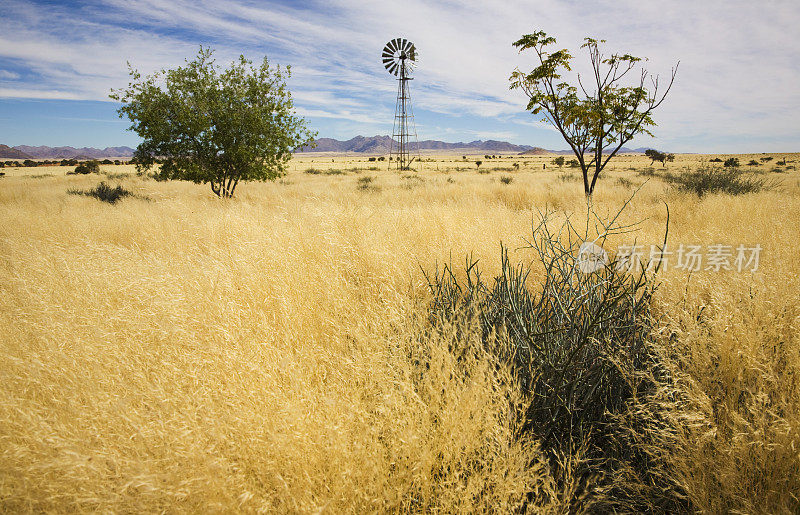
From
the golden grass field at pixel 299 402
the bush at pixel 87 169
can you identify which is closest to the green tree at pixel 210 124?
the golden grass field at pixel 299 402

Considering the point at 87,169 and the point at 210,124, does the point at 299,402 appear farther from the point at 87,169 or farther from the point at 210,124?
the point at 87,169

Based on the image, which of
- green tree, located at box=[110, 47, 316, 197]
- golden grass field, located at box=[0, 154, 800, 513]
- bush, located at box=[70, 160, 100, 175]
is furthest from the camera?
bush, located at box=[70, 160, 100, 175]

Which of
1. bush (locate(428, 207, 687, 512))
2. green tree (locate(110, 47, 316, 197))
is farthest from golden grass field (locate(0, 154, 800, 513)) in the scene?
green tree (locate(110, 47, 316, 197))

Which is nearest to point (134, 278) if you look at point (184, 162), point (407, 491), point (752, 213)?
point (407, 491)

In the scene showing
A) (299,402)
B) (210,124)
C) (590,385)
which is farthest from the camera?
(210,124)

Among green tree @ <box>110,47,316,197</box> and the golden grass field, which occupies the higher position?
A: green tree @ <box>110,47,316,197</box>

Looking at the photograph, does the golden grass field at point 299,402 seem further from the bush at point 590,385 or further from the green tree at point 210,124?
the green tree at point 210,124

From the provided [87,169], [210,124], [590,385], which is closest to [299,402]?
[590,385]

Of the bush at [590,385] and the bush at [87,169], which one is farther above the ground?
the bush at [87,169]

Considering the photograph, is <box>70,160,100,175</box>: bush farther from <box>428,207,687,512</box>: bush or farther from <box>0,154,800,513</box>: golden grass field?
<box>428,207,687,512</box>: bush

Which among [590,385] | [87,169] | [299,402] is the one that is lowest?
[590,385]

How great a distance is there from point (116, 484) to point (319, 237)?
3.48 m

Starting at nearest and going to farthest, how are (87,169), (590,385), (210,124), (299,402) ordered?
(299,402), (590,385), (210,124), (87,169)

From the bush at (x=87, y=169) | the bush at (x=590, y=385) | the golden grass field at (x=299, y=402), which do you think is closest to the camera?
the golden grass field at (x=299, y=402)
